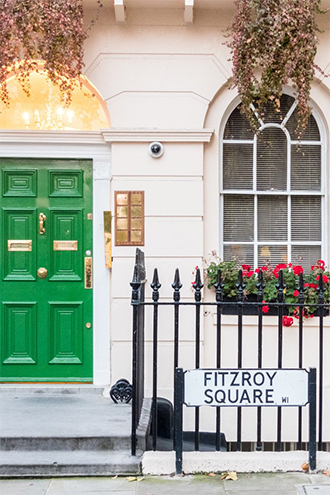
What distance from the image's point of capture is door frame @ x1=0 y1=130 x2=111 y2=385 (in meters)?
6.12

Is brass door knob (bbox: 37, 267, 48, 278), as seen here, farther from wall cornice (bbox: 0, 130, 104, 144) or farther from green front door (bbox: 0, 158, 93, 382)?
wall cornice (bbox: 0, 130, 104, 144)

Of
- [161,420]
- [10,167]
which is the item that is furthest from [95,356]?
[10,167]

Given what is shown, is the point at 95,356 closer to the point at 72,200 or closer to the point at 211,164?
the point at 72,200

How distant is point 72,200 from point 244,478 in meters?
3.42

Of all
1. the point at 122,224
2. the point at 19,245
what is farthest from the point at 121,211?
the point at 19,245

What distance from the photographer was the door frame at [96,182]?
612cm

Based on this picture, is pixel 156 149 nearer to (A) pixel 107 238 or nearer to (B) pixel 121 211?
(B) pixel 121 211

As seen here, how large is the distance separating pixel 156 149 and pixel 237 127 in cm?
97

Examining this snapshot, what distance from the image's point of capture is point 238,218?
20.6 ft

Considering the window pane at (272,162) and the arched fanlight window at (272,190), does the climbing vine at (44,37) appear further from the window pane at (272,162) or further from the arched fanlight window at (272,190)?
the window pane at (272,162)

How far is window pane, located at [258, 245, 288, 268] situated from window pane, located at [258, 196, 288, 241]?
10 centimetres

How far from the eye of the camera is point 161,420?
5.53 m

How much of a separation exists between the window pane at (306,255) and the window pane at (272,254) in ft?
0.33

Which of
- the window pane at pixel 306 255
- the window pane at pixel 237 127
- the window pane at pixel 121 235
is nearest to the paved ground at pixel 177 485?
the window pane at pixel 121 235
